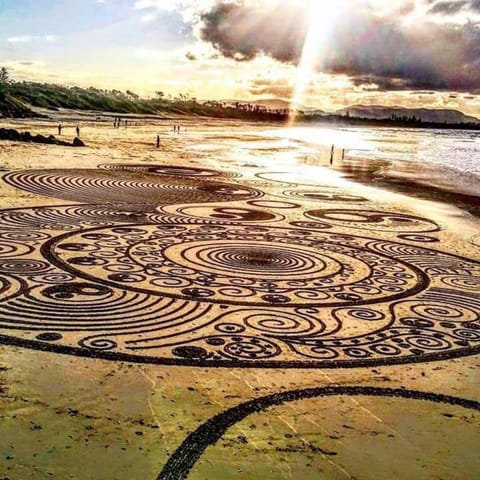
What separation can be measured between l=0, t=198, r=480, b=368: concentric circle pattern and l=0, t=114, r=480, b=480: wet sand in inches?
1.6

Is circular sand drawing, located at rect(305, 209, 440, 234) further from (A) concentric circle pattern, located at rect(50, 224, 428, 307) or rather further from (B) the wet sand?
(A) concentric circle pattern, located at rect(50, 224, 428, 307)

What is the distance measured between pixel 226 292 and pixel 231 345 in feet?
7.61

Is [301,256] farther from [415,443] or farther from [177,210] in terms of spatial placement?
[415,443]

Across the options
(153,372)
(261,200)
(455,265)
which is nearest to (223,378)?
(153,372)

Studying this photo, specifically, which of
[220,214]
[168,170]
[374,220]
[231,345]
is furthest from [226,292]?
[168,170]

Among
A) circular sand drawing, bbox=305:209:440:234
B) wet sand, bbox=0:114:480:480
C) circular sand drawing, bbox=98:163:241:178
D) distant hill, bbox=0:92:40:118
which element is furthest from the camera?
distant hill, bbox=0:92:40:118

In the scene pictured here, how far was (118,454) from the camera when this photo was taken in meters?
5.10

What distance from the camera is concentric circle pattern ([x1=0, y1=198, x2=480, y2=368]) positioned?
25.3 feet

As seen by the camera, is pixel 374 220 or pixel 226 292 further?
pixel 374 220

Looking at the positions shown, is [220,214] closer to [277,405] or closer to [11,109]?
[277,405]

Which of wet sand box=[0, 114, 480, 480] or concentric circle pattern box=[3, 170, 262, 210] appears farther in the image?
concentric circle pattern box=[3, 170, 262, 210]

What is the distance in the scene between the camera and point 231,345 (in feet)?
25.5

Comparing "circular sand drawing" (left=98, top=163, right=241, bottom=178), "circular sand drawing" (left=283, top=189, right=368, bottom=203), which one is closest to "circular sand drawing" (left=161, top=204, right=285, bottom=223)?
"circular sand drawing" (left=283, top=189, right=368, bottom=203)

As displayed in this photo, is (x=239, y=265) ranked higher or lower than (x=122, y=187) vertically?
lower
